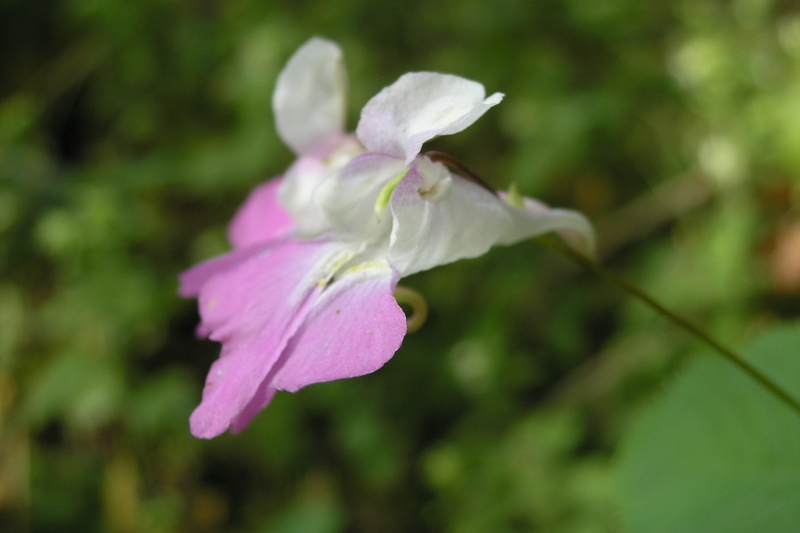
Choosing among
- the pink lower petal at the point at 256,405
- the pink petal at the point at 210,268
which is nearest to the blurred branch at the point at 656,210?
the pink petal at the point at 210,268

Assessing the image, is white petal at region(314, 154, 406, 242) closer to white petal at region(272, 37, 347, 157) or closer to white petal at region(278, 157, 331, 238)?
white petal at region(278, 157, 331, 238)

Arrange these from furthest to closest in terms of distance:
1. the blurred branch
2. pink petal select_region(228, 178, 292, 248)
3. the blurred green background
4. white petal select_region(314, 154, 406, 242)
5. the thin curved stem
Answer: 1. the blurred branch
2. the blurred green background
3. pink petal select_region(228, 178, 292, 248)
4. the thin curved stem
5. white petal select_region(314, 154, 406, 242)

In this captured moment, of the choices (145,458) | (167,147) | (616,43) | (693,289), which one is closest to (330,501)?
(145,458)

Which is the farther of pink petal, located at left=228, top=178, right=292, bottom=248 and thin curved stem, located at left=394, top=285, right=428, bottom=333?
pink petal, located at left=228, top=178, right=292, bottom=248

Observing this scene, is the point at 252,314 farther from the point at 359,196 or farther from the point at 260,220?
the point at 260,220

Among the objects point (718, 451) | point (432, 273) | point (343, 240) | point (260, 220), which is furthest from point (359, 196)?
point (432, 273)

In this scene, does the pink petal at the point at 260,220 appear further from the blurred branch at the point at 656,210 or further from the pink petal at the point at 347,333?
the blurred branch at the point at 656,210

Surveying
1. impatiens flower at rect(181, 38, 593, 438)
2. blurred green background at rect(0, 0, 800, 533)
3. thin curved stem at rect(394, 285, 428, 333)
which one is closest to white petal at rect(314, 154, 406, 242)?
impatiens flower at rect(181, 38, 593, 438)

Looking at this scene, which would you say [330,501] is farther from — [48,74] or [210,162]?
[48,74]
